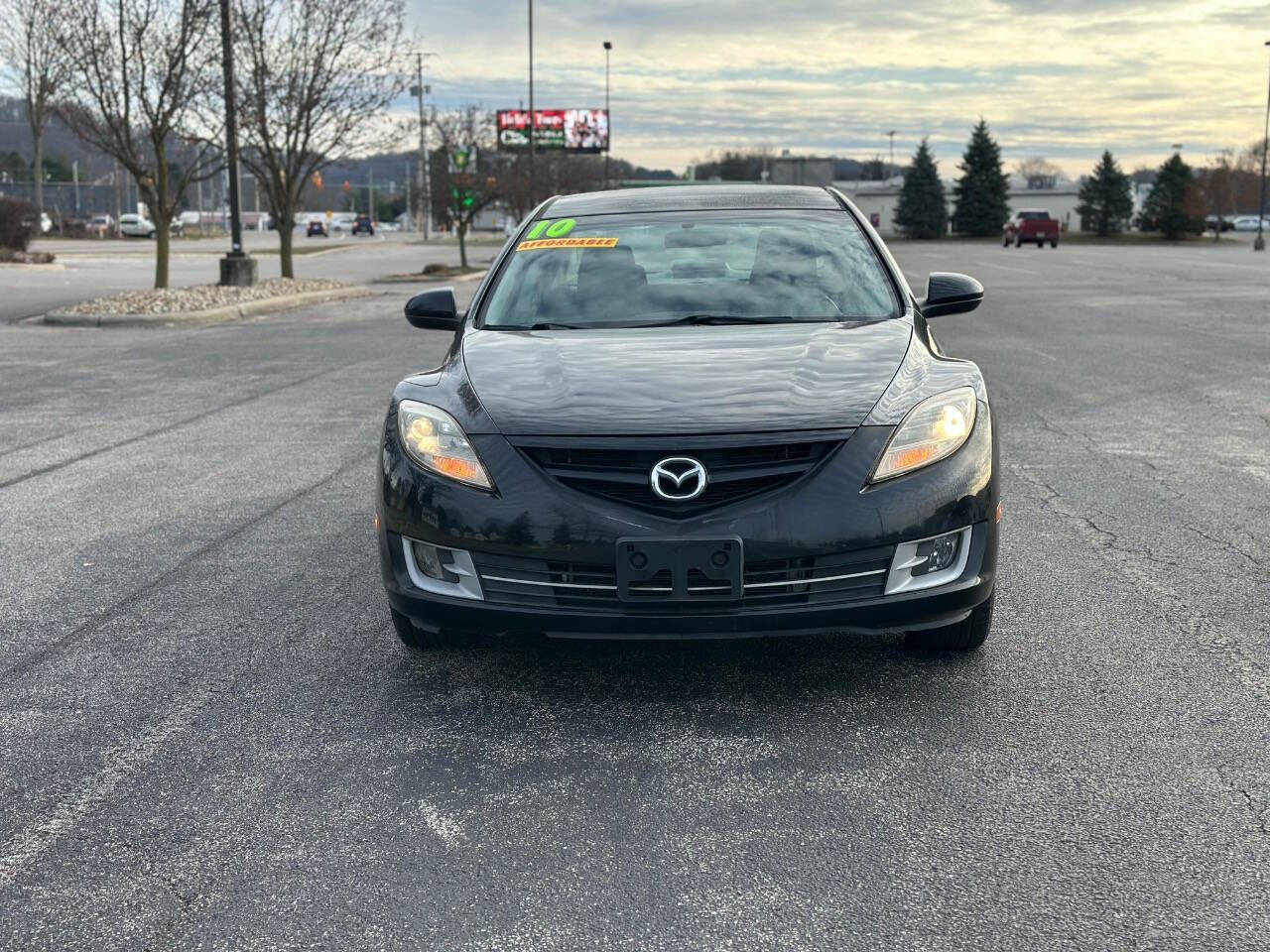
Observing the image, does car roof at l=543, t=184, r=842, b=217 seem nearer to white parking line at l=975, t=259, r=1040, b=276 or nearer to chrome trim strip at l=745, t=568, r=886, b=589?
chrome trim strip at l=745, t=568, r=886, b=589

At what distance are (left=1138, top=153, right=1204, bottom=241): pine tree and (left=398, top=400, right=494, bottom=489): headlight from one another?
84.3m

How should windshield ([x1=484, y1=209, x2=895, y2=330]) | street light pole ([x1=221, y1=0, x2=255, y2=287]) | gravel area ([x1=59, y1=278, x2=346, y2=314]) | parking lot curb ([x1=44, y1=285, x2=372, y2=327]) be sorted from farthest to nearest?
street light pole ([x1=221, y1=0, x2=255, y2=287]) < gravel area ([x1=59, y1=278, x2=346, y2=314]) < parking lot curb ([x1=44, y1=285, x2=372, y2=327]) < windshield ([x1=484, y1=209, x2=895, y2=330])

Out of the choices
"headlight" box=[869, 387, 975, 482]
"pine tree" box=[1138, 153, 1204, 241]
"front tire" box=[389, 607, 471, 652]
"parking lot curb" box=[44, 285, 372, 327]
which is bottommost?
"front tire" box=[389, 607, 471, 652]

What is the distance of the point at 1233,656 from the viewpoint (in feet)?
14.1

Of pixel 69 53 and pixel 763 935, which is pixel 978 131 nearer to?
pixel 69 53

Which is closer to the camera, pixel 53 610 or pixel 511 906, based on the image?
pixel 511 906

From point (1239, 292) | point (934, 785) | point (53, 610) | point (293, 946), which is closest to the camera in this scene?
point (293, 946)

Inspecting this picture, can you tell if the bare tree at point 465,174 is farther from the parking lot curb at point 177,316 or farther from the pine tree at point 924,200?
the pine tree at point 924,200

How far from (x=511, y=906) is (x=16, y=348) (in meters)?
14.3

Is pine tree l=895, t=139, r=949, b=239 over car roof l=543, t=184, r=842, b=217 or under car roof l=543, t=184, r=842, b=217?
over

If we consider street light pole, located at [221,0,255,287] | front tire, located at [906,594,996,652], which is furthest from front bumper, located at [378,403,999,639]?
street light pole, located at [221,0,255,287]

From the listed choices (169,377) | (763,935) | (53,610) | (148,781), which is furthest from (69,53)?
(763,935)

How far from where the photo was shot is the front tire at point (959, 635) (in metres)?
4.18

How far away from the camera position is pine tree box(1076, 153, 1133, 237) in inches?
3561
